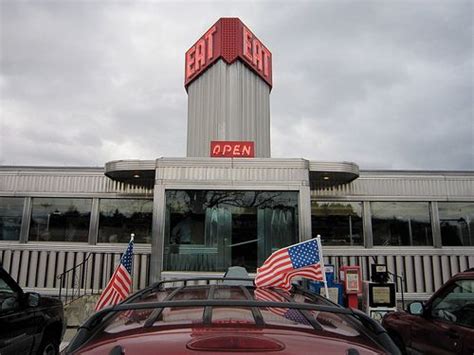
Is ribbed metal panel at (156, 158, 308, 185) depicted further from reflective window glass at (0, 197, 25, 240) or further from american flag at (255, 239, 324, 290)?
reflective window glass at (0, 197, 25, 240)

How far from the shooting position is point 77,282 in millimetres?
10258

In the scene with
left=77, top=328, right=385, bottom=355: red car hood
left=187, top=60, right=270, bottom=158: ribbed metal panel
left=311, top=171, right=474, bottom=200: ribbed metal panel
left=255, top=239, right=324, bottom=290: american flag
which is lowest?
left=77, top=328, right=385, bottom=355: red car hood

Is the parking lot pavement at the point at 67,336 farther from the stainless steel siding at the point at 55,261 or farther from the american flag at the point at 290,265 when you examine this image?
the american flag at the point at 290,265

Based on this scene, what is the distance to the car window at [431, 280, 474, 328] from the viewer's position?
12.9 ft

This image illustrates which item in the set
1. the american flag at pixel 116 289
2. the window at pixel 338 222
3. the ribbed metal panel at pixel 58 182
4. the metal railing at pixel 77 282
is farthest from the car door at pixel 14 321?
the window at pixel 338 222

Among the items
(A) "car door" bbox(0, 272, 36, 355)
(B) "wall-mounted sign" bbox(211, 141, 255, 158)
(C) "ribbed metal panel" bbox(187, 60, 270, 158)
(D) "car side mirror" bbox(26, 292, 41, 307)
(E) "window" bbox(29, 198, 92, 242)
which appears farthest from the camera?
(C) "ribbed metal panel" bbox(187, 60, 270, 158)

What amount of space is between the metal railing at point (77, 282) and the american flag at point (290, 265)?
6443 millimetres

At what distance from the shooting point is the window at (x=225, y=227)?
9.16 meters

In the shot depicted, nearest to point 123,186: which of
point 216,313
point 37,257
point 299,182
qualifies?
point 37,257

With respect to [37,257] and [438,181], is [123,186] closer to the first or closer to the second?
[37,257]

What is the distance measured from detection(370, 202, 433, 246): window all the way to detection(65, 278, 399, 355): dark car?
361 inches

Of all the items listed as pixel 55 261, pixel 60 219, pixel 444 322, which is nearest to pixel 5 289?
A: pixel 444 322

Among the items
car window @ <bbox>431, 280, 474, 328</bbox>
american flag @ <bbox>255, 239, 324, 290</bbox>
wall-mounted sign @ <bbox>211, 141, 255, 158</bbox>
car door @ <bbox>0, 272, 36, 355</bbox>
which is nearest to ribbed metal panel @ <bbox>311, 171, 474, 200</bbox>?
wall-mounted sign @ <bbox>211, 141, 255, 158</bbox>

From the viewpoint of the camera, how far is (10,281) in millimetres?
4625
